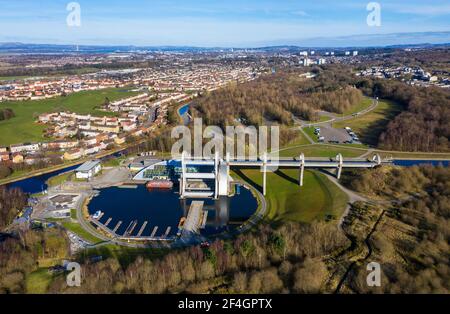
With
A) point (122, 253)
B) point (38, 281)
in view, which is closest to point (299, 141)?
point (122, 253)

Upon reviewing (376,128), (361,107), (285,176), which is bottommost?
(285,176)

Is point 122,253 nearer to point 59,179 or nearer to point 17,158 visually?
point 59,179

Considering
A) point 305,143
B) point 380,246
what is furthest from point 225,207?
point 305,143

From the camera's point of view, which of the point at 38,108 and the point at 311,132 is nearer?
the point at 311,132

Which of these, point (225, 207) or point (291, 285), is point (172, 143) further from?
point (291, 285)

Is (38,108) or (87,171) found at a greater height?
(38,108)

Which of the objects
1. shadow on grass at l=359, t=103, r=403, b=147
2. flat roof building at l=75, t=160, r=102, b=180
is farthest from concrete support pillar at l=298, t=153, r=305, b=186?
flat roof building at l=75, t=160, r=102, b=180

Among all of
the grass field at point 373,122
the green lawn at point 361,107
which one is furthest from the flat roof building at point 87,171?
the green lawn at point 361,107
